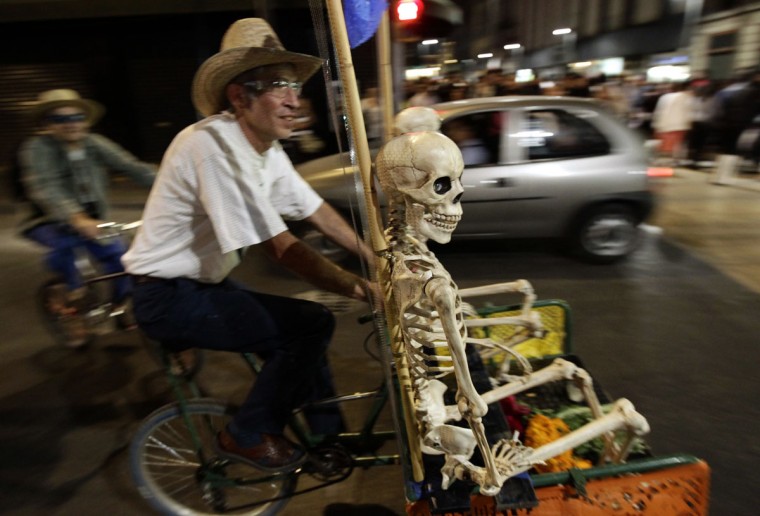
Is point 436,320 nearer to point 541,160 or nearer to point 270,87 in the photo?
point 270,87

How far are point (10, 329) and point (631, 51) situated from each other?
85.1ft

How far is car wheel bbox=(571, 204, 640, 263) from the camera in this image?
5543mm

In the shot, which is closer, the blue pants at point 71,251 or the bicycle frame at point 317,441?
the bicycle frame at point 317,441

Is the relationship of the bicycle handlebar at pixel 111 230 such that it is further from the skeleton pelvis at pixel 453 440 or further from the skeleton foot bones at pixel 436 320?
the skeleton pelvis at pixel 453 440

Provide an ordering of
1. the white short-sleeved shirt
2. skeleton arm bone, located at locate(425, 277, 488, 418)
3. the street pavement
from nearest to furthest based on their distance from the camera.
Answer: skeleton arm bone, located at locate(425, 277, 488, 418)
the white short-sleeved shirt
the street pavement

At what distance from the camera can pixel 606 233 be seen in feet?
18.4

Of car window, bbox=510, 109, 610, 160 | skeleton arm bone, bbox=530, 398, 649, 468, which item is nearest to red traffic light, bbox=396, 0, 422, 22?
car window, bbox=510, 109, 610, 160

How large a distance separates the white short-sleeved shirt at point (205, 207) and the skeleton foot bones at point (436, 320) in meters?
0.48

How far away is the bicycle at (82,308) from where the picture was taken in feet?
13.3

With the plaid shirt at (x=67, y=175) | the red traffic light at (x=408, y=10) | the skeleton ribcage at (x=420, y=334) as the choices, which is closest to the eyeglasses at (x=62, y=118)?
the plaid shirt at (x=67, y=175)

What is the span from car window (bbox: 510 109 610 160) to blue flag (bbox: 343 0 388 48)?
11.1 feet

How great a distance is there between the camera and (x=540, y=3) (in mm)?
39625

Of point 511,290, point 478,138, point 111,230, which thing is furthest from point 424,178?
point 478,138

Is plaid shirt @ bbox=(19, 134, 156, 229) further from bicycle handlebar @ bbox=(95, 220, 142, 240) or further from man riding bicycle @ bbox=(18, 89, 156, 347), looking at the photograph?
bicycle handlebar @ bbox=(95, 220, 142, 240)
